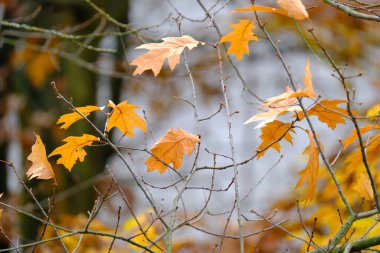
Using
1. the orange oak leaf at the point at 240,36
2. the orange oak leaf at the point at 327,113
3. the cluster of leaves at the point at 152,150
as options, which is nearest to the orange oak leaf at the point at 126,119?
the cluster of leaves at the point at 152,150

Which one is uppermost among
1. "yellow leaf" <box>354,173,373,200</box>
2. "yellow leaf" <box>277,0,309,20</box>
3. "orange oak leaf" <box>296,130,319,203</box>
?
"yellow leaf" <box>277,0,309,20</box>

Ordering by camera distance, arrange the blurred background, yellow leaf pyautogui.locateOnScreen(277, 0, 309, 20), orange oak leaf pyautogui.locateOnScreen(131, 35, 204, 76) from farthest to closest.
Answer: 1. the blurred background
2. orange oak leaf pyautogui.locateOnScreen(131, 35, 204, 76)
3. yellow leaf pyautogui.locateOnScreen(277, 0, 309, 20)

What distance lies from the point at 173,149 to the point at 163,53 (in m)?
0.30

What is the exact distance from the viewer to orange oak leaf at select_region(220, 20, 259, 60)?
1763 millimetres

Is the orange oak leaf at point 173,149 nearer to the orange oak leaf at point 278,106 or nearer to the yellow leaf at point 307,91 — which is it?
the orange oak leaf at point 278,106

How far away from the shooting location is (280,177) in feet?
28.1

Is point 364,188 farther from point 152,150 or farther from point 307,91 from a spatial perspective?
point 152,150

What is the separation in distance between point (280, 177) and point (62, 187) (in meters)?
4.23

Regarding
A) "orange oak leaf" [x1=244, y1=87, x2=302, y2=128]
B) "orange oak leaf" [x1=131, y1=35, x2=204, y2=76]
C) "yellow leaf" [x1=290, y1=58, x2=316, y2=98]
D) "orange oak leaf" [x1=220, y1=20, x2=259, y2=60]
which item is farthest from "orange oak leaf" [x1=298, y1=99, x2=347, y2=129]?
"orange oak leaf" [x1=131, y1=35, x2=204, y2=76]

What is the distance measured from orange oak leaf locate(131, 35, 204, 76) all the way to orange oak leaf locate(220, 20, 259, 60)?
116 mm

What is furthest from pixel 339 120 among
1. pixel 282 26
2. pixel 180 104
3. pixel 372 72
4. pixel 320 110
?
pixel 180 104

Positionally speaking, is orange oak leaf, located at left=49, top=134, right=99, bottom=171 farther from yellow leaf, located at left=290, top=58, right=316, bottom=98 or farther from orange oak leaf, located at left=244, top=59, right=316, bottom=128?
yellow leaf, located at left=290, top=58, right=316, bottom=98

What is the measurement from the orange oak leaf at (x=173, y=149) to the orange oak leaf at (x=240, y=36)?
30 cm

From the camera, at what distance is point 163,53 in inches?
69.5
